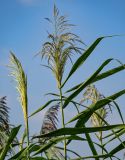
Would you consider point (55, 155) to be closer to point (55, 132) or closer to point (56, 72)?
point (56, 72)

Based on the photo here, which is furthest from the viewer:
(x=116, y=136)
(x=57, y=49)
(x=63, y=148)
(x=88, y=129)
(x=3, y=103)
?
(x=3, y=103)

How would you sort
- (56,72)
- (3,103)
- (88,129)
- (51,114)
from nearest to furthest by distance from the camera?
1. (88,129)
2. (56,72)
3. (3,103)
4. (51,114)

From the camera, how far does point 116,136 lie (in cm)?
189

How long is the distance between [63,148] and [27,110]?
0.44m

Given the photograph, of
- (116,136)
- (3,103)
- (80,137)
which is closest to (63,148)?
(80,137)

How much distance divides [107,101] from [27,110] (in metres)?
0.39

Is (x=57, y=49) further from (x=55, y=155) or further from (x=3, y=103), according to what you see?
(x=3, y=103)

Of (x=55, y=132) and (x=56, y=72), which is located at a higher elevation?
(x=56, y=72)

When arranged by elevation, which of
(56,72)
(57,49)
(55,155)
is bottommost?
(55,155)

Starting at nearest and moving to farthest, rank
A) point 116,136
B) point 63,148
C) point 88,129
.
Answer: point 88,129 → point 116,136 → point 63,148

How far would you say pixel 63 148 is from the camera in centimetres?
232

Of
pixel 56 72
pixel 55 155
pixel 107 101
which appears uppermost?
pixel 56 72

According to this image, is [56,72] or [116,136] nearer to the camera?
[116,136]

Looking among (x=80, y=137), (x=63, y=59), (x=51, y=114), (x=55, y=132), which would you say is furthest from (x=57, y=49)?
(x=51, y=114)
